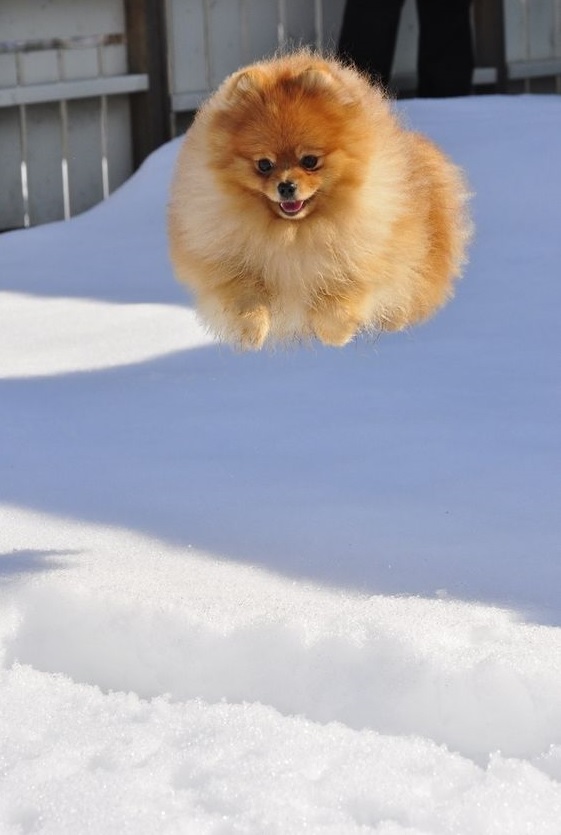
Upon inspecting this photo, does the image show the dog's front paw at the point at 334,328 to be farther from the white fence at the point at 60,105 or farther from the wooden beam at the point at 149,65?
the wooden beam at the point at 149,65

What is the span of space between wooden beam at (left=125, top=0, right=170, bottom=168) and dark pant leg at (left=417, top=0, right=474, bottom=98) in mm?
1362

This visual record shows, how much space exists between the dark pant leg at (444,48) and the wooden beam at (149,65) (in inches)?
53.6

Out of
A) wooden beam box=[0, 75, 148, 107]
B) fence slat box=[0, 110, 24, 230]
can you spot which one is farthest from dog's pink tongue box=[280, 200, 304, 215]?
fence slat box=[0, 110, 24, 230]

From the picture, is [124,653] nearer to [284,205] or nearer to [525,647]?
[525,647]

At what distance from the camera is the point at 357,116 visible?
3076 millimetres

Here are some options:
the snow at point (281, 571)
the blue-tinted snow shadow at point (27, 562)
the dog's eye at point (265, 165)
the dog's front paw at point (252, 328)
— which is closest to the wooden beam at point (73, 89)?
the snow at point (281, 571)

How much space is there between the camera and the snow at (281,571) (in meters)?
2.76

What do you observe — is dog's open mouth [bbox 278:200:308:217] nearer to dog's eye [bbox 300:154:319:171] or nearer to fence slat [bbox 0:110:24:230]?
dog's eye [bbox 300:154:319:171]

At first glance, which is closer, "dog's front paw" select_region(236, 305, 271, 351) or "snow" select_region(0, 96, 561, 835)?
"snow" select_region(0, 96, 561, 835)

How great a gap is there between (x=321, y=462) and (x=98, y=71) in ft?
13.3

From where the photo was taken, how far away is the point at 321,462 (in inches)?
180

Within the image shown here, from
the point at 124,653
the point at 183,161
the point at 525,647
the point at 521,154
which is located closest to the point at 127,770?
the point at 124,653

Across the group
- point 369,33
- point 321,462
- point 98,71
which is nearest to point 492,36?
A: point 369,33

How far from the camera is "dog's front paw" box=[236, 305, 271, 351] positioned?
301 cm
